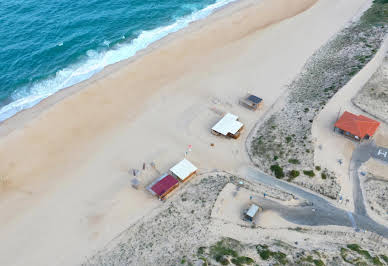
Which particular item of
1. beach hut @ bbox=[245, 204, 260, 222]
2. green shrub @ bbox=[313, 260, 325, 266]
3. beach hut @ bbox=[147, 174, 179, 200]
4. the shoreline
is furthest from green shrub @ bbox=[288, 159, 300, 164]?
the shoreline

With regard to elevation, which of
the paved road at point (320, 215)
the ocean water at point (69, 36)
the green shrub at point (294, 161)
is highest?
the ocean water at point (69, 36)

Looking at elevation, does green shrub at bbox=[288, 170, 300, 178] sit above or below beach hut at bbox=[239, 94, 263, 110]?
below

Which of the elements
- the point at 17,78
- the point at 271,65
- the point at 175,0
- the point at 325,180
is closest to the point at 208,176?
the point at 325,180

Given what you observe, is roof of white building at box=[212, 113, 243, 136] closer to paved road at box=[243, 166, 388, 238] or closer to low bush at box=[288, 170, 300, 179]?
low bush at box=[288, 170, 300, 179]

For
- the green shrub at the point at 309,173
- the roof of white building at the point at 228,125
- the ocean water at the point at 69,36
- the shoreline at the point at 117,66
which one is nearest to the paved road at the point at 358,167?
the green shrub at the point at 309,173

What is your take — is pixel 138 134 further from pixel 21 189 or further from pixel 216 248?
pixel 216 248

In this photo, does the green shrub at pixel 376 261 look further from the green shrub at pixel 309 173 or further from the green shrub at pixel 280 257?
the green shrub at pixel 309 173
